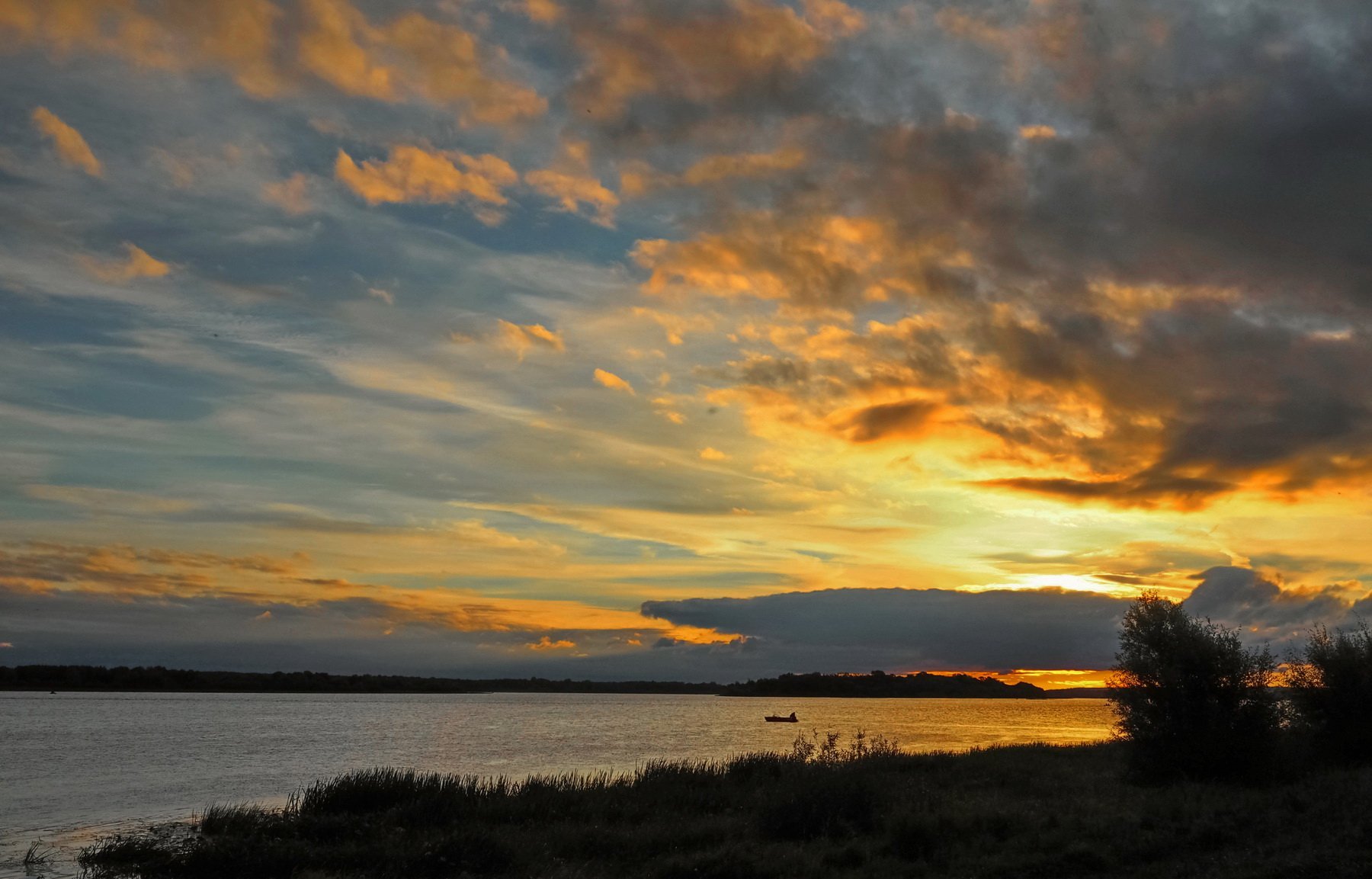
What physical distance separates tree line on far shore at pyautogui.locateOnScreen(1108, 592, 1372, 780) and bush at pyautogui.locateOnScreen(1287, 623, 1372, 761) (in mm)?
28

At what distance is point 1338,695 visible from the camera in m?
32.3

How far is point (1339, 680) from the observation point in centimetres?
3222

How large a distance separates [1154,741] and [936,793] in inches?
295

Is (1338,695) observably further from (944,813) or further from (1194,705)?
(944,813)

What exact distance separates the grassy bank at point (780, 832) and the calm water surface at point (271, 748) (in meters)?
6.61

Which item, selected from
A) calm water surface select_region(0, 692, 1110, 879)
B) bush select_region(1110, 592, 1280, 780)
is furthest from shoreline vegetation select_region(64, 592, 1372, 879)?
calm water surface select_region(0, 692, 1110, 879)

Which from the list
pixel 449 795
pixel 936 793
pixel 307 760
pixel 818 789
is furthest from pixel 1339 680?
pixel 307 760

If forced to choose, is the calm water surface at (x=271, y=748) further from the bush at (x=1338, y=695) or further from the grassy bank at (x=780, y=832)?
the bush at (x=1338, y=695)

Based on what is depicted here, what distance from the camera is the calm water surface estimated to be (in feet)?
118

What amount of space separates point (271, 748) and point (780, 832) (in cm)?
5538

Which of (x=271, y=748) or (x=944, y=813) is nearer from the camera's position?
(x=944, y=813)

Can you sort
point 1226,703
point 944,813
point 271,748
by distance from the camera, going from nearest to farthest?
point 944,813 < point 1226,703 < point 271,748

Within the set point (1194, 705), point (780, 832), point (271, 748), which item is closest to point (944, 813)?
point (780, 832)

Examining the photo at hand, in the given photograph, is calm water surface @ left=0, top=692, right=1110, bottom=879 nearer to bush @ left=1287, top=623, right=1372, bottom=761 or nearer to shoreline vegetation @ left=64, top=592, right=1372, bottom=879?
shoreline vegetation @ left=64, top=592, right=1372, bottom=879
